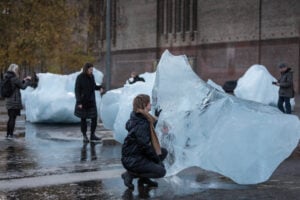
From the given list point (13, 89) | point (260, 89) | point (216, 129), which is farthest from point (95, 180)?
point (260, 89)

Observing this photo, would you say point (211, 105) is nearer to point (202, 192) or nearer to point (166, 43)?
point (202, 192)

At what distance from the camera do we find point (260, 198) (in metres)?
6.77

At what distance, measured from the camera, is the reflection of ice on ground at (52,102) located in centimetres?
1642

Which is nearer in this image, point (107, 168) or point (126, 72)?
point (107, 168)

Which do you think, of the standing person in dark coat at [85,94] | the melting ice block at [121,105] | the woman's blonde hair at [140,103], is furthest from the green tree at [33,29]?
the woman's blonde hair at [140,103]

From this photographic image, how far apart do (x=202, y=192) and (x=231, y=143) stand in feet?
2.51

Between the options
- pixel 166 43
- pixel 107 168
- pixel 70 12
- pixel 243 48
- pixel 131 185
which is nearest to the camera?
pixel 131 185

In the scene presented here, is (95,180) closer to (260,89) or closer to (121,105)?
(121,105)

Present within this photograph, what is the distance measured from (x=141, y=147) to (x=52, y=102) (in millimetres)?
9639

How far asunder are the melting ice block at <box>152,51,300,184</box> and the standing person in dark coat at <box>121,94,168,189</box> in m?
0.67

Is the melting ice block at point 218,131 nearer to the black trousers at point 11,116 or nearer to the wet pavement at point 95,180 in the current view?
the wet pavement at point 95,180

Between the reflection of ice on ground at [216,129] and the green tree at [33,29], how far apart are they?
22.5 meters

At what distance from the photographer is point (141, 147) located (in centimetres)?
716

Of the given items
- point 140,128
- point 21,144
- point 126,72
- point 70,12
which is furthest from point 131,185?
point 126,72
